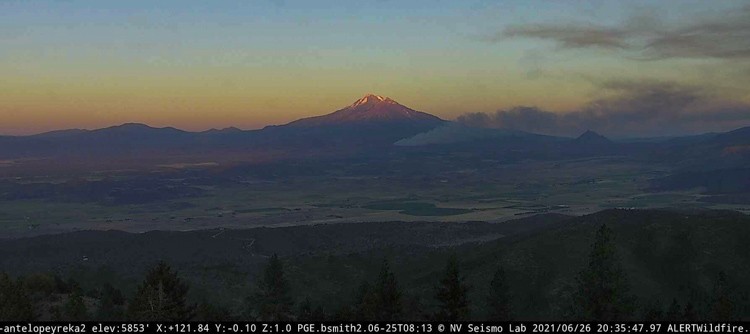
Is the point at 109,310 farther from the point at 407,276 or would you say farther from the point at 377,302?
the point at 407,276

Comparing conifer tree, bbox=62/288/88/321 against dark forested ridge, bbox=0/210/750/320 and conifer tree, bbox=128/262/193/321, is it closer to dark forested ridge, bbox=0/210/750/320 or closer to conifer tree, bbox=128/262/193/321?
dark forested ridge, bbox=0/210/750/320

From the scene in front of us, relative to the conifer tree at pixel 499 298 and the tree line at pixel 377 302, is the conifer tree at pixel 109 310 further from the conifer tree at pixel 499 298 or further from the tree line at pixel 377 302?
the conifer tree at pixel 499 298

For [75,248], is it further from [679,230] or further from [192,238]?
[679,230]

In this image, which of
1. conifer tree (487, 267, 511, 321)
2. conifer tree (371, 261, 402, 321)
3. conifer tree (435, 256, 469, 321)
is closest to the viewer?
conifer tree (435, 256, 469, 321)

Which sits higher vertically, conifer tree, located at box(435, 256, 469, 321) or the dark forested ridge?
conifer tree, located at box(435, 256, 469, 321)

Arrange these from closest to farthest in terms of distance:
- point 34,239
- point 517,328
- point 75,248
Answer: point 517,328 → point 75,248 → point 34,239

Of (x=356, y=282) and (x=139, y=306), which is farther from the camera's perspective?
(x=356, y=282)

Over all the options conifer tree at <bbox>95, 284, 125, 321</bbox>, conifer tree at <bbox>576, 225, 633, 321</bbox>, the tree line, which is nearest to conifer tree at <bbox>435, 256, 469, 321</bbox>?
the tree line

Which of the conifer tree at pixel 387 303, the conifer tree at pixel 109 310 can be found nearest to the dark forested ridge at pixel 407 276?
the conifer tree at pixel 387 303

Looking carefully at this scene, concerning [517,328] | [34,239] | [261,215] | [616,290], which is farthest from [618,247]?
[261,215]
